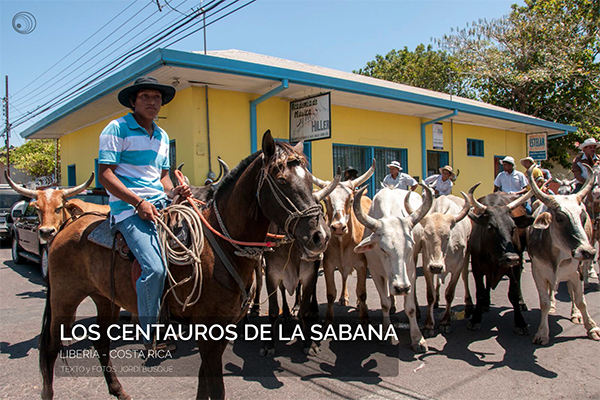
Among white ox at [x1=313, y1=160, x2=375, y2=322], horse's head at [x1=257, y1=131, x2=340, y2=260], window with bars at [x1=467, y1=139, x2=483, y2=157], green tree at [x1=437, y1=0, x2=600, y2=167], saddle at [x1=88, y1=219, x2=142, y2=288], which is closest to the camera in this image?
horse's head at [x1=257, y1=131, x2=340, y2=260]

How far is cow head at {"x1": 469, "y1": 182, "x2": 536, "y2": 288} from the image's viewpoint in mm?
5297

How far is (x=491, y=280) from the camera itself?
19.1 ft

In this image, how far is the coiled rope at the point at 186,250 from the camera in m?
3.01

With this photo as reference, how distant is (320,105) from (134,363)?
724 cm

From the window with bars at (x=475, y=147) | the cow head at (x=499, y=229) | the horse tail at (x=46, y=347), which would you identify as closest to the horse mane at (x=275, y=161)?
the horse tail at (x=46, y=347)

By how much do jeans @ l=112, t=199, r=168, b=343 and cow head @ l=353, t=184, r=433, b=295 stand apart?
2.44 metres

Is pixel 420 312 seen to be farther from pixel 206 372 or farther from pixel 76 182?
pixel 76 182

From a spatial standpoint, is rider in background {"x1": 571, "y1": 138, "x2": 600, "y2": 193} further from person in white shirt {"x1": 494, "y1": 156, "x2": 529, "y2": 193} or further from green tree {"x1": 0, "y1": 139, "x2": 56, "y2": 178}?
green tree {"x1": 0, "y1": 139, "x2": 56, "y2": 178}

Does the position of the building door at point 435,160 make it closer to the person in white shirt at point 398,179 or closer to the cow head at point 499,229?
the person in white shirt at point 398,179

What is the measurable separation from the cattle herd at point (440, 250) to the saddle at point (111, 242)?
180cm

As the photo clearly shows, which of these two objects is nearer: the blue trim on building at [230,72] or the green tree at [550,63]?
the blue trim on building at [230,72]

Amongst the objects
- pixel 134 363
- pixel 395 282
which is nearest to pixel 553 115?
pixel 395 282

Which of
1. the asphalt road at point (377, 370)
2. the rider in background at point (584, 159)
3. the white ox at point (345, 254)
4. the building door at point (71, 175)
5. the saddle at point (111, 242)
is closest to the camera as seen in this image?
the saddle at point (111, 242)

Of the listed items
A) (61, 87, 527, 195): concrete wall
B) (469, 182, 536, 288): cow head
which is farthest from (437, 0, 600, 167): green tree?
(469, 182, 536, 288): cow head
